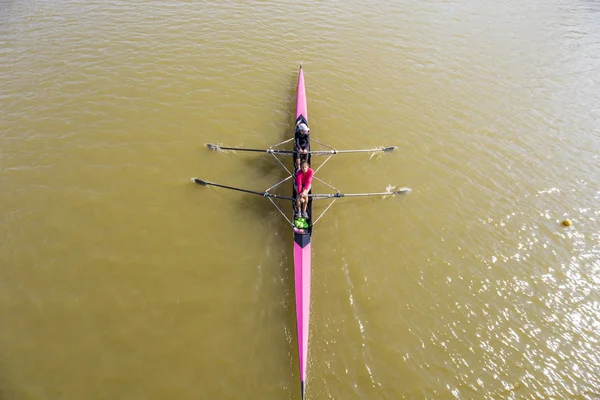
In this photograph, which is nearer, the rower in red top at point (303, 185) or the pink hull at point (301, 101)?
the rower in red top at point (303, 185)

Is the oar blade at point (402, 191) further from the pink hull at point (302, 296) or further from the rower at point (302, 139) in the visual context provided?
the pink hull at point (302, 296)

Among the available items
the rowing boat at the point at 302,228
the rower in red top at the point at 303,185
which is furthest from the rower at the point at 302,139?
the rower in red top at the point at 303,185

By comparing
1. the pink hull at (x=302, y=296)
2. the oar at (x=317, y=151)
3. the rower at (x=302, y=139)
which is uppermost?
the rower at (x=302, y=139)

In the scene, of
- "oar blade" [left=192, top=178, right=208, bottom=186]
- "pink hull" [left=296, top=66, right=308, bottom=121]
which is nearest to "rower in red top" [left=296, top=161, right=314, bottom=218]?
"oar blade" [left=192, top=178, right=208, bottom=186]

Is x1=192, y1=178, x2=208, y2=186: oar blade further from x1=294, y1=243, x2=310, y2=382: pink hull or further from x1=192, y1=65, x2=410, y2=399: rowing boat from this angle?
x1=294, y1=243, x2=310, y2=382: pink hull

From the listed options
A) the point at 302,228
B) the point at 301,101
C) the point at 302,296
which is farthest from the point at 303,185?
the point at 301,101

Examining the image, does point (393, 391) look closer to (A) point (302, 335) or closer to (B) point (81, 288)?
(A) point (302, 335)

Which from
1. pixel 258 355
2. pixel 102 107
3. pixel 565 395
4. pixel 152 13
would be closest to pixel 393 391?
pixel 258 355
